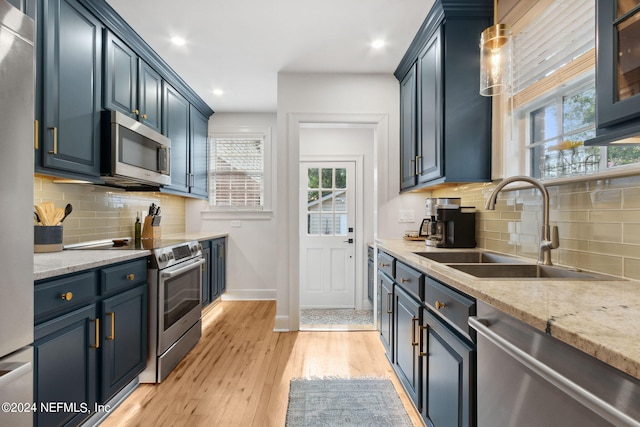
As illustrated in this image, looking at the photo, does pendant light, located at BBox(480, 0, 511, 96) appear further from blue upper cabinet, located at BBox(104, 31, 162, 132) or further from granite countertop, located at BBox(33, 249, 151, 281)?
blue upper cabinet, located at BBox(104, 31, 162, 132)

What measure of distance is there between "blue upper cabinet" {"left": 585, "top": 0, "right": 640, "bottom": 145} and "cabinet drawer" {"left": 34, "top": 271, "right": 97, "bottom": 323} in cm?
208

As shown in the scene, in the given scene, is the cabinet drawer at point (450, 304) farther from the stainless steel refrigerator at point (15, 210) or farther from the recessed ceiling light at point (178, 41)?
the recessed ceiling light at point (178, 41)

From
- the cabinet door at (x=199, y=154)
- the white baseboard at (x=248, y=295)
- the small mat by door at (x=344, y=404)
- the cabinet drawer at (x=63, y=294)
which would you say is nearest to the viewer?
the cabinet drawer at (x=63, y=294)

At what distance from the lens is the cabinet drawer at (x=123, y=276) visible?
1.76m

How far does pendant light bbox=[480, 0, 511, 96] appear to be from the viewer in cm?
160

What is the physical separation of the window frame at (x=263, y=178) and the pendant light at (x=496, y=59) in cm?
320

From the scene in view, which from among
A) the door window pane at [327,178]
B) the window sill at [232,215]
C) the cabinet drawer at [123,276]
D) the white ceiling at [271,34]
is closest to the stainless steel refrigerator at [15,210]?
the cabinet drawer at [123,276]

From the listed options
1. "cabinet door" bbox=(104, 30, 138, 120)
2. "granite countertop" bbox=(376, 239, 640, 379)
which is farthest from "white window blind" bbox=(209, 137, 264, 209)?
"granite countertop" bbox=(376, 239, 640, 379)

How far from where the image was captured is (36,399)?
1.32m

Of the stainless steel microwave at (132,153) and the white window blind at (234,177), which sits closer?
the stainless steel microwave at (132,153)

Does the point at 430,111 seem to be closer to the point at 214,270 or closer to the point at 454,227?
the point at 454,227

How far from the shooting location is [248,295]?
4445mm

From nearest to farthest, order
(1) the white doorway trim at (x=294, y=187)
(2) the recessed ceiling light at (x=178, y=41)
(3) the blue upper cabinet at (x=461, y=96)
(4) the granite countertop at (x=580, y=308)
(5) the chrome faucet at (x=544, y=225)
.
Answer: (4) the granite countertop at (x=580, y=308)
(5) the chrome faucet at (x=544, y=225)
(3) the blue upper cabinet at (x=461, y=96)
(2) the recessed ceiling light at (x=178, y=41)
(1) the white doorway trim at (x=294, y=187)

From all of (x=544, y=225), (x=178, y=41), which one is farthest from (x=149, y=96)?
(x=544, y=225)
